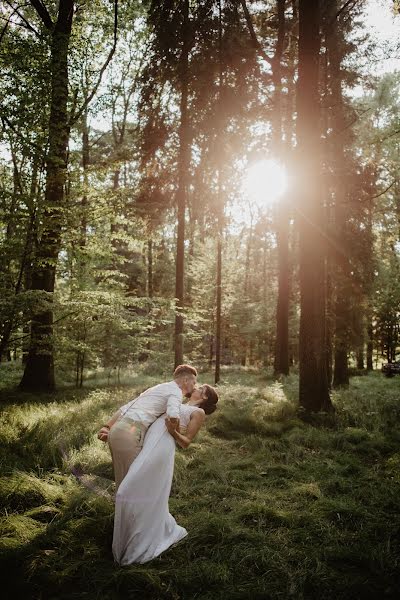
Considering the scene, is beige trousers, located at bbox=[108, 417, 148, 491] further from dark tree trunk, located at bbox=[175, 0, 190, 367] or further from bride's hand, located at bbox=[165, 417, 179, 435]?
dark tree trunk, located at bbox=[175, 0, 190, 367]

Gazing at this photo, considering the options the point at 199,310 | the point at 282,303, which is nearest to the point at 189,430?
the point at 199,310

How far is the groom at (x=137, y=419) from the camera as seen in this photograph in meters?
3.80

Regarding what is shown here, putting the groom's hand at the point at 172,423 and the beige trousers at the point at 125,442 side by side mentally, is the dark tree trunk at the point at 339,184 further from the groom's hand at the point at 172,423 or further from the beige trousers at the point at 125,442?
the beige trousers at the point at 125,442

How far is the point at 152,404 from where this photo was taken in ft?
13.1

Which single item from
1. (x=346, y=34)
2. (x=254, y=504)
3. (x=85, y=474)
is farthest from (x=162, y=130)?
(x=254, y=504)

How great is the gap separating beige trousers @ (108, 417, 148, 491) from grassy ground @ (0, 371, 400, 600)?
686 millimetres

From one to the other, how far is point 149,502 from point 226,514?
1294mm

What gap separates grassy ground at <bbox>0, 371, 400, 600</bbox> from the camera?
10.4ft

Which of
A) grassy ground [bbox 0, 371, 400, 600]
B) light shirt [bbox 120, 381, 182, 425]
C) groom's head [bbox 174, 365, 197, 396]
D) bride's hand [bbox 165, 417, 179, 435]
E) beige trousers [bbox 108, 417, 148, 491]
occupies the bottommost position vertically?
grassy ground [bbox 0, 371, 400, 600]

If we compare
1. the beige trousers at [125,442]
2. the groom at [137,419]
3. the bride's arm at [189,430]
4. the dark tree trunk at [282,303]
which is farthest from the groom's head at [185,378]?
the dark tree trunk at [282,303]

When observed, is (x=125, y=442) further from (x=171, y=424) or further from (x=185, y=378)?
(x=185, y=378)

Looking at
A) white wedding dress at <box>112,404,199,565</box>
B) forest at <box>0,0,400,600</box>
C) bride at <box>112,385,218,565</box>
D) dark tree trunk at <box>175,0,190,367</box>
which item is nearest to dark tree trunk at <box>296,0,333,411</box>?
forest at <box>0,0,400,600</box>

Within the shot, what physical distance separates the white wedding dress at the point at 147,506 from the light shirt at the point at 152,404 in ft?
0.50

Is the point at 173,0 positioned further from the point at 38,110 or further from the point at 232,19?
the point at 38,110
